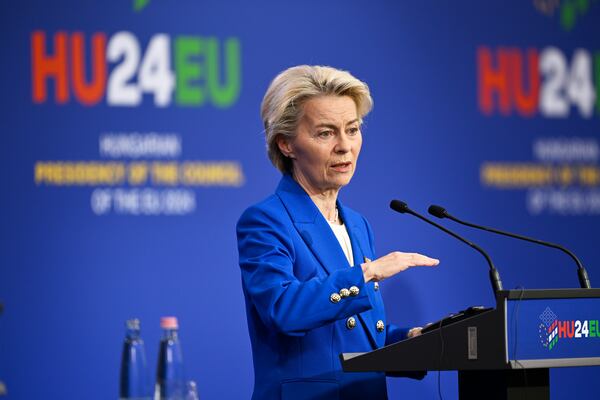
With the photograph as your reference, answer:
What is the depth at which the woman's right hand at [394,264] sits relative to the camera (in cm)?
225

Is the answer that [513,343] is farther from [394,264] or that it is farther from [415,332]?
[415,332]

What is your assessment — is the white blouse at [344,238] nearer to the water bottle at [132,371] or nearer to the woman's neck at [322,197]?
the woman's neck at [322,197]

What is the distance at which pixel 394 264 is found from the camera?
89.0 inches

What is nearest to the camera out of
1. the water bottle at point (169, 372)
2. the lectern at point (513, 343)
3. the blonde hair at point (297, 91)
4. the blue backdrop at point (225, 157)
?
the water bottle at point (169, 372)

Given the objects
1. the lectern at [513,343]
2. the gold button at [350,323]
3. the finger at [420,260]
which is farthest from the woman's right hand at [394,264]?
the gold button at [350,323]

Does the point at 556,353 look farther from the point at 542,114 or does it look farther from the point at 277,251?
the point at 542,114

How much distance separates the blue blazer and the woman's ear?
13 centimetres

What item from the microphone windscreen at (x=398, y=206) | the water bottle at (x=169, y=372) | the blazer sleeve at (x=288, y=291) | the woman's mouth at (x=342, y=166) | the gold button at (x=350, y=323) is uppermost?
the woman's mouth at (x=342, y=166)

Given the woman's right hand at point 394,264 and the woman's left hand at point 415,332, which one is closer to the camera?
the woman's right hand at point 394,264

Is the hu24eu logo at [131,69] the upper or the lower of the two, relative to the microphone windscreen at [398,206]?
upper

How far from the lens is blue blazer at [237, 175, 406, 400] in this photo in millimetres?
2350

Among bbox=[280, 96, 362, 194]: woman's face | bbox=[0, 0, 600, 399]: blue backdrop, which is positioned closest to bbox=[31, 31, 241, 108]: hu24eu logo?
bbox=[0, 0, 600, 399]: blue backdrop

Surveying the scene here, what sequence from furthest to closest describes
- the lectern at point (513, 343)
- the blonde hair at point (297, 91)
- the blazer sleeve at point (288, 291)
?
the blonde hair at point (297, 91)
the blazer sleeve at point (288, 291)
the lectern at point (513, 343)

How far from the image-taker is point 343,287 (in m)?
2.34
